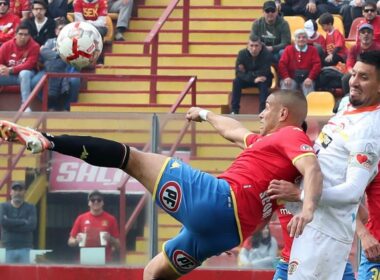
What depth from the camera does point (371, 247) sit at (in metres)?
8.70

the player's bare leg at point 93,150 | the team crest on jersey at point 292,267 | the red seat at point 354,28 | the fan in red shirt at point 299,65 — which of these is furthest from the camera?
the red seat at point 354,28

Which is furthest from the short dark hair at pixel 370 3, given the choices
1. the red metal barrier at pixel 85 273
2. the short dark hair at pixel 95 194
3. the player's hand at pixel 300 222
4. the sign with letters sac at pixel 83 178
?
the player's hand at pixel 300 222

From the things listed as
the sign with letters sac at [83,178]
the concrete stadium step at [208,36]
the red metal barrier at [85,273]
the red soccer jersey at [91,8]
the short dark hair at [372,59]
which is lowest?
the red metal barrier at [85,273]

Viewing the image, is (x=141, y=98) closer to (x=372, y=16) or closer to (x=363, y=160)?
(x=372, y=16)

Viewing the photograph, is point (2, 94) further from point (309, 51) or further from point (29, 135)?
point (29, 135)

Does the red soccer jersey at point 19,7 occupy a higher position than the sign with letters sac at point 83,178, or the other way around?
the red soccer jersey at point 19,7

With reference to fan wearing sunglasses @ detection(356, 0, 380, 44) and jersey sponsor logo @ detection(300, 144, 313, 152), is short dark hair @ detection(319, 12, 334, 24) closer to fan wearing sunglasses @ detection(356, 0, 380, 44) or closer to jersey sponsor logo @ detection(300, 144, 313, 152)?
fan wearing sunglasses @ detection(356, 0, 380, 44)

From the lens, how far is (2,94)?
19094 mm

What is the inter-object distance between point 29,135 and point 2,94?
1092cm

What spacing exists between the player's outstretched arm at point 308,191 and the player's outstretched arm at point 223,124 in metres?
1.37

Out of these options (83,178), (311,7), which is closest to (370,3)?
(311,7)

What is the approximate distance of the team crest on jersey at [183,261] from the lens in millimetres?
8789

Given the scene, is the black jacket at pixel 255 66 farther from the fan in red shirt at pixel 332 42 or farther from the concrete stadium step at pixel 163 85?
the concrete stadium step at pixel 163 85

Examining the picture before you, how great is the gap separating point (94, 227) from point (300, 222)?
581 cm
